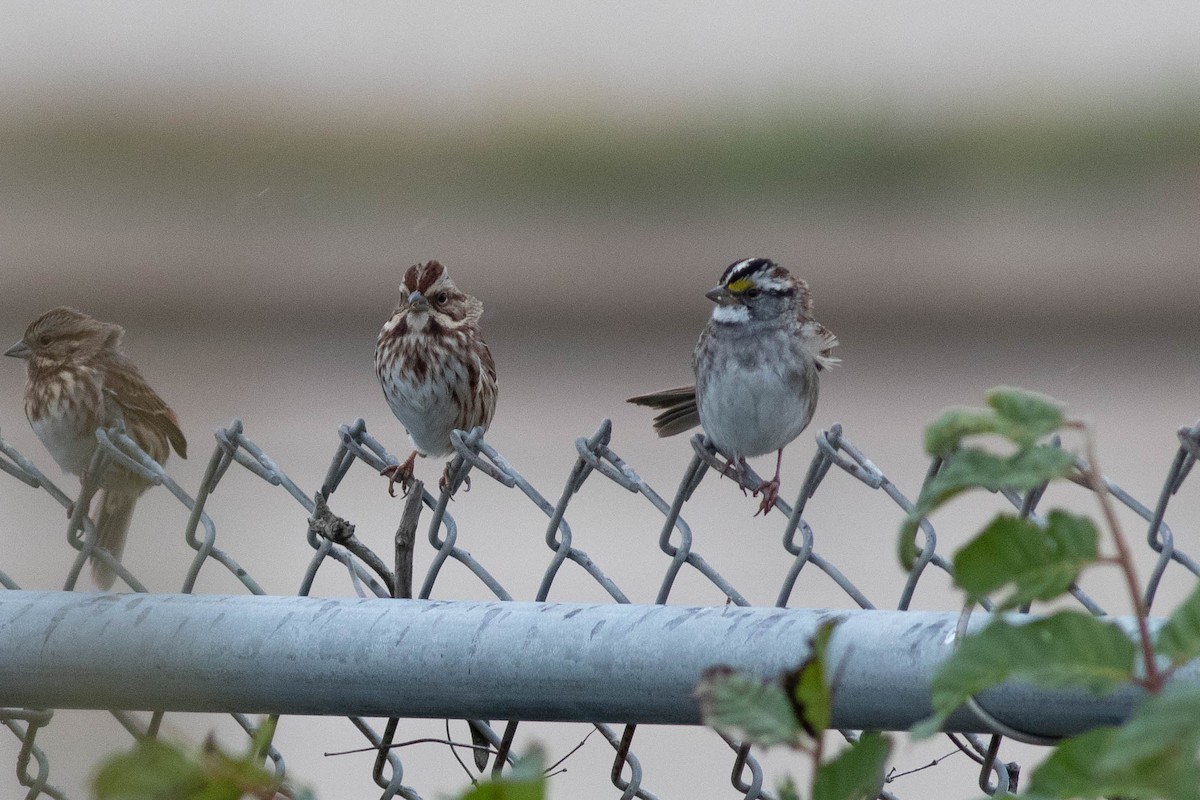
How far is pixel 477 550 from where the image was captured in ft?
18.4

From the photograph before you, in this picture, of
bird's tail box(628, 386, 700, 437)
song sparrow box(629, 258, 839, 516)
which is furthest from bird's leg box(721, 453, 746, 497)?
bird's tail box(628, 386, 700, 437)

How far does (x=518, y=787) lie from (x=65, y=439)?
241 centimetres

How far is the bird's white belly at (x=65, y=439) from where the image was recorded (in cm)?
281

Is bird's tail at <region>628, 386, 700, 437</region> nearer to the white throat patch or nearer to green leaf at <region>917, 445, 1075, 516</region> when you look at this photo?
the white throat patch

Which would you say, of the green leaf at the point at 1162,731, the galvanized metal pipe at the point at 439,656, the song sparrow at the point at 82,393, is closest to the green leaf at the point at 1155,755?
the green leaf at the point at 1162,731

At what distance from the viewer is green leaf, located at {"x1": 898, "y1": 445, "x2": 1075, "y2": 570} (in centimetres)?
72

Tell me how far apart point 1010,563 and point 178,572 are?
45.1 inches

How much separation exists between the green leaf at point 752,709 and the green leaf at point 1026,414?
17 cm

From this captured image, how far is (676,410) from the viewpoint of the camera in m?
2.97

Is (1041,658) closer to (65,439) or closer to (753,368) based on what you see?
(753,368)

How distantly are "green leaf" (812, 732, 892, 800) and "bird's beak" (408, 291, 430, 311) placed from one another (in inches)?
103

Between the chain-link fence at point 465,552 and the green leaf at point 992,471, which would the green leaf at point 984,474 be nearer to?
the green leaf at point 992,471

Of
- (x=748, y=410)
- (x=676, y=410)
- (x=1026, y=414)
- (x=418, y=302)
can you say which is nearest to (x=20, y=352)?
(x=418, y=302)

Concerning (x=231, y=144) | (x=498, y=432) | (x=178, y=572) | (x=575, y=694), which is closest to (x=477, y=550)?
(x=498, y=432)
